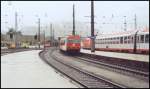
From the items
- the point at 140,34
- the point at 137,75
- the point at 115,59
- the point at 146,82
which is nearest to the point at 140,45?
the point at 140,34

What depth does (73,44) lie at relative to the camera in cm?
5594

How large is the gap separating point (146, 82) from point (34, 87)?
18.0ft

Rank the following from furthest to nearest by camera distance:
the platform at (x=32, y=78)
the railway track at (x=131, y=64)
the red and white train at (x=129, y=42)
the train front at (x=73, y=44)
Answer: the train front at (x=73, y=44) → the red and white train at (x=129, y=42) → the railway track at (x=131, y=64) → the platform at (x=32, y=78)

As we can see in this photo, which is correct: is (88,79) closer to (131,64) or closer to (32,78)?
(32,78)

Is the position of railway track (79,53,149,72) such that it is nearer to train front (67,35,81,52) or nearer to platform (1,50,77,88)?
platform (1,50,77,88)

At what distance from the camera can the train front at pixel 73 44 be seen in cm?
5553

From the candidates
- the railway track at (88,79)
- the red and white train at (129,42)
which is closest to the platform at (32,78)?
the railway track at (88,79)

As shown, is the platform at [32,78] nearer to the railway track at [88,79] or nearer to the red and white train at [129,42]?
the railway track at [88,79]

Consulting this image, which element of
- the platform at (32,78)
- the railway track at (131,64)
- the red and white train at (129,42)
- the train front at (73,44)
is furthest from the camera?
the train front at (73,44)

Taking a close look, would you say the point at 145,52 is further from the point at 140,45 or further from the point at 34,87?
the point at 34,87

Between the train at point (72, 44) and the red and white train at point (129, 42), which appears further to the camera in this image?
the train at point (72, 44)

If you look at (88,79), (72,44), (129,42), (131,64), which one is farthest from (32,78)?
(72,44)

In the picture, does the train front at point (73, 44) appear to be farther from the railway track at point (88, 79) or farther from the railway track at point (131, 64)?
the railway track at point (88, 79)

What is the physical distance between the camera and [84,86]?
16.7 m
